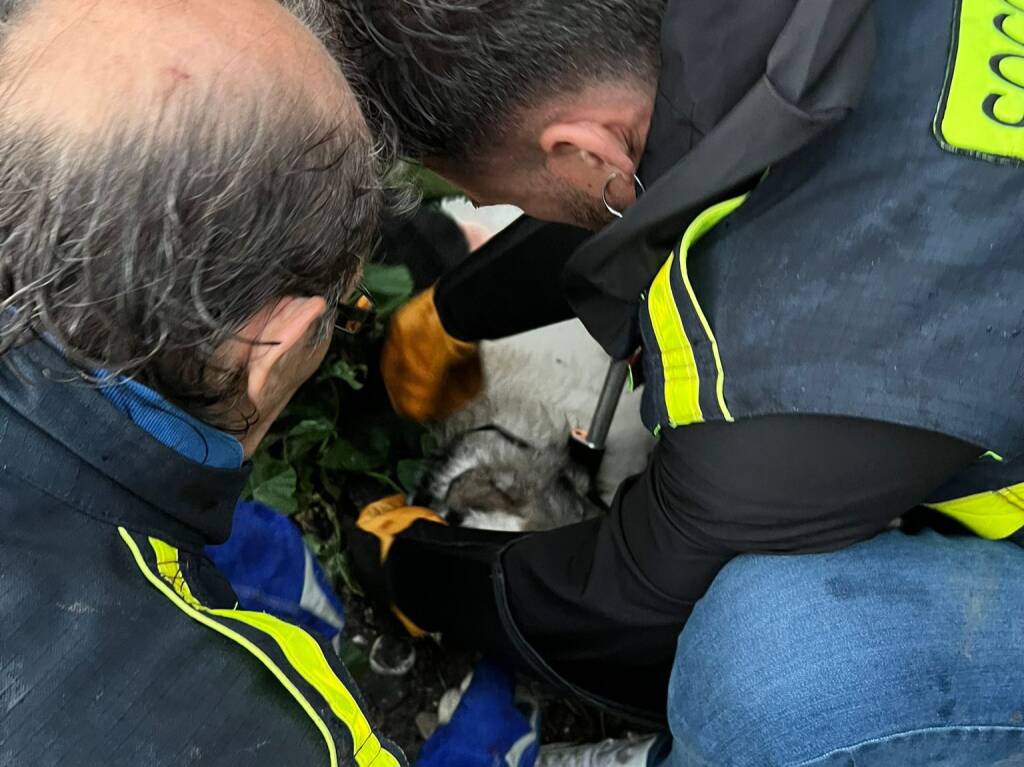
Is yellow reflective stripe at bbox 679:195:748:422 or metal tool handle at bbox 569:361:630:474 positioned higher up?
yellow reflective stripe at bbox 679:195:748:422

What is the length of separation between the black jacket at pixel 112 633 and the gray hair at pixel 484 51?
1.48ft

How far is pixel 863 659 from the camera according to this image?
1.02 metres

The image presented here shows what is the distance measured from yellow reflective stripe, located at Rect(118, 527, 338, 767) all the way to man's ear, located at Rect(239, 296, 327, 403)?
0.63 feet

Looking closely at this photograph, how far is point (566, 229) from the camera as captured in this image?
1.50m

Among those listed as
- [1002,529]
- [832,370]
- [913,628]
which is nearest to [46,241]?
[832,370]

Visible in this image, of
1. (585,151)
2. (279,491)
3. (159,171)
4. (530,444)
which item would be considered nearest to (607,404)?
(530,444)

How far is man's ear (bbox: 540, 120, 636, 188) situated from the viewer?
1.00 meters

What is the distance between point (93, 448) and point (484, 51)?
1.80 feet

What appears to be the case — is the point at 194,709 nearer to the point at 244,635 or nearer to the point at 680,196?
the point at 244,635

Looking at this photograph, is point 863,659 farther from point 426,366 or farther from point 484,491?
point 426,366

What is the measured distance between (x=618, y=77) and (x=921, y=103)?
12.0 inches

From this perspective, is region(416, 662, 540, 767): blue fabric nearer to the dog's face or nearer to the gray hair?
the dog's face

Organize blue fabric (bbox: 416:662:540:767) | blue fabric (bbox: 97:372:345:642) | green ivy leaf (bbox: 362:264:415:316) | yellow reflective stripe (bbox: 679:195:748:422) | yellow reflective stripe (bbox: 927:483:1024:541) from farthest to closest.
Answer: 1. green ivy leaf (bbox: 362:264:415:316)
2. blue fabric (bbox: 416:662:540:767)
3. blue fabric (bbox: 97:372:345:642)
4. yellow reflective stripe (bbox: 927:483:1024:541)
5. yellow reflective stripe (bbox: 679:195:748:422)

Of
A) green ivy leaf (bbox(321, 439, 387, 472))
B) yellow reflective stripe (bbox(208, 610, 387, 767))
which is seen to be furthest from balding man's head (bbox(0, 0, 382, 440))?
green ivy leaf (bbox(321, 439, 387, 472))
